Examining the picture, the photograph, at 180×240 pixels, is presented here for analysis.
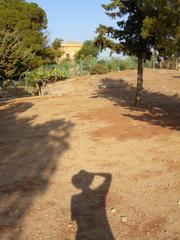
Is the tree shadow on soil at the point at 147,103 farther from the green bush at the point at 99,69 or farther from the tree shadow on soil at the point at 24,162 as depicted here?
the green bush at the point at 99,69

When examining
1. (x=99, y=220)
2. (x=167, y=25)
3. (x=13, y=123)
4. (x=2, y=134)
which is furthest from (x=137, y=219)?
(x=13, y=123)

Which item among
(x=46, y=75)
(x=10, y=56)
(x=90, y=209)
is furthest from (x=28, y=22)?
(x=90, y=209)

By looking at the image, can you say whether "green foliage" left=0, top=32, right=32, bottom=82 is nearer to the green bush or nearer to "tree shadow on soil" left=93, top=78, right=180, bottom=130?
"tree shadow on soil" left=93, top=78, right=180, bottom=130

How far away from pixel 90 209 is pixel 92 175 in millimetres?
2011

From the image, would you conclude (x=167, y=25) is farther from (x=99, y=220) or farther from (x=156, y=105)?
(x=156, y=105)

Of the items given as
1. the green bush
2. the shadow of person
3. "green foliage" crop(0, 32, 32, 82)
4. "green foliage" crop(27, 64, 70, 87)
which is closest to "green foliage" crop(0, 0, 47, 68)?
the green bush

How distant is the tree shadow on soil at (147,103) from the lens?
16.3m

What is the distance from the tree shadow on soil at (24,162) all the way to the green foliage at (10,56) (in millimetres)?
12148

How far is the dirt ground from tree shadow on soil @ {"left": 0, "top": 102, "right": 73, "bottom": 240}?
16 mm

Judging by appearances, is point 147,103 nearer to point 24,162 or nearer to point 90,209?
point 24,162

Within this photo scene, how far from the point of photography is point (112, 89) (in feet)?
96.4

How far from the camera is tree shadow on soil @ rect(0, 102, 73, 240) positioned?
25.4 feet

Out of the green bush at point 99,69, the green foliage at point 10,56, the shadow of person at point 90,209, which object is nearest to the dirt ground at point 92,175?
the shadow of person at point 90,209

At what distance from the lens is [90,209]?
7.56 m
